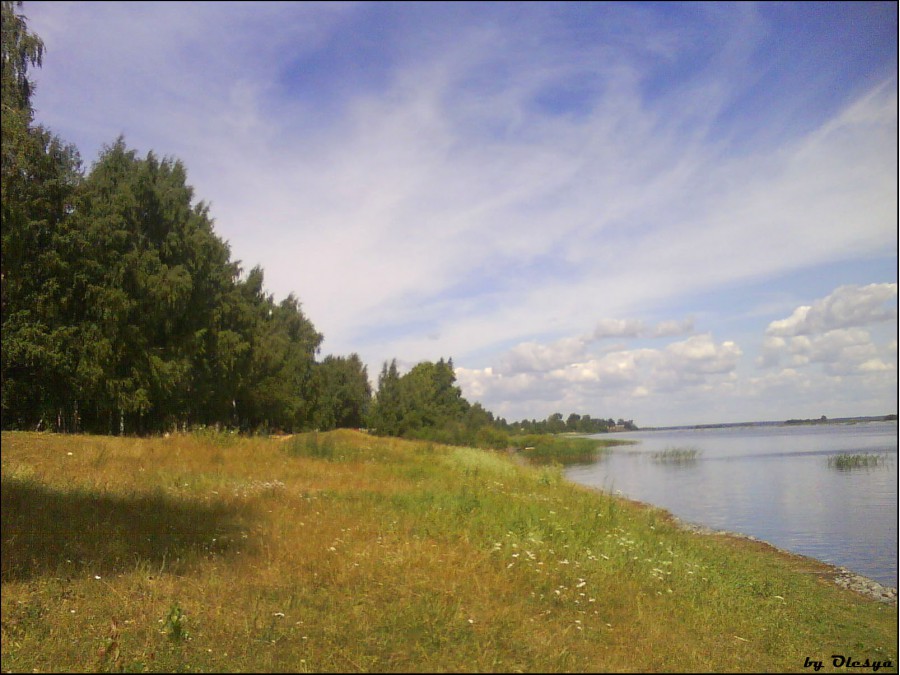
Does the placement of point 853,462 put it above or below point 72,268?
below

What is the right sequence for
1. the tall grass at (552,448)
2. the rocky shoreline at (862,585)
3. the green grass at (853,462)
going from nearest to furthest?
the rocky shoreline at (862,585), the green grass at (853,462), the tall grass at (552,448)

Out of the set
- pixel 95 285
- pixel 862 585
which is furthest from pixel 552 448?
pixel 95 285

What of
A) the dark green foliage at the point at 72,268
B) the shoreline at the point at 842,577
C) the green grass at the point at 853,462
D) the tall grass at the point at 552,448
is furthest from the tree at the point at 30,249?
the tall grass at the point at 552,448

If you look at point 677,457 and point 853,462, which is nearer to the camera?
point 853,462

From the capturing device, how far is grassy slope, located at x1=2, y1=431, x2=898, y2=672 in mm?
4898

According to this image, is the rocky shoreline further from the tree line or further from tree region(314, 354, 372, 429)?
tree region(314, 354, 372, 429)

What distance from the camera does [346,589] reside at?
6.30m

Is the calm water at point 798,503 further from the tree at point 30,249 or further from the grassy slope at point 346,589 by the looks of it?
the tree at point 30,249

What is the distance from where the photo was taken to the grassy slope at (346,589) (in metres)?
4.90

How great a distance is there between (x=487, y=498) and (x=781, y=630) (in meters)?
7.01

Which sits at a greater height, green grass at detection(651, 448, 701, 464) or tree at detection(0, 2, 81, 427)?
tree at detection(0, 2, 81, 427)

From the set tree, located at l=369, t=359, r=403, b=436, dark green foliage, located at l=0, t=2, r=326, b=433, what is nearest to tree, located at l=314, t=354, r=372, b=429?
tree, located at l=369, t=359, r=403, b=436

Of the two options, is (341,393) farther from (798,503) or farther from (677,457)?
(798,503)

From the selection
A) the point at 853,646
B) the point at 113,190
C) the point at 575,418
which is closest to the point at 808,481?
the point at 853,646
